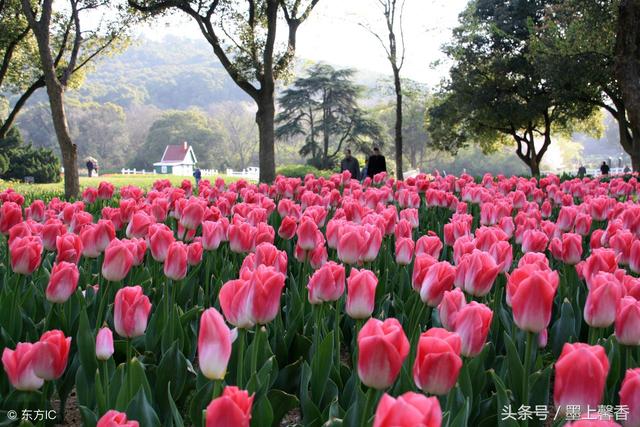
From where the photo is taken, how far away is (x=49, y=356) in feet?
4.84

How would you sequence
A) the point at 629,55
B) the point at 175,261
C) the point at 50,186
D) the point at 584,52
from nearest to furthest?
the point at 175,261
the point at 629,55
the point at 584,52
the point at 50,186

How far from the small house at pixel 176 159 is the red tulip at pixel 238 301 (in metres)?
73.2

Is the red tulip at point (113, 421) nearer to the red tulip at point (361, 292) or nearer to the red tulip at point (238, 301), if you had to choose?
the red tulip at point (238, 301)

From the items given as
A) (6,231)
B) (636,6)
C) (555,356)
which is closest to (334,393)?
(555,356)

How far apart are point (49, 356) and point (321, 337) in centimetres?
99

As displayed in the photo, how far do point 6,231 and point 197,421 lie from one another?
2240 millimetres

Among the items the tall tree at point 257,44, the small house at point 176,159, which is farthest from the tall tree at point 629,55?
the small house at point 176,159

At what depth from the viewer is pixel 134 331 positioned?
1740 mm

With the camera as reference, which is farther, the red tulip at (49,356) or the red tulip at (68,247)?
the red tulip at (68,247)

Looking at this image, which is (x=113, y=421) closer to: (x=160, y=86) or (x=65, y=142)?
(x=65, y=142)

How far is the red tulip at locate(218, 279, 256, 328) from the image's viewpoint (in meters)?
1.54

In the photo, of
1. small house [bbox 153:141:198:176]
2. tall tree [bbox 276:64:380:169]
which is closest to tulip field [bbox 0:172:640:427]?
tall tree [bbox 276:64:380:169]

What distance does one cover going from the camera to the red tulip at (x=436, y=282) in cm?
189

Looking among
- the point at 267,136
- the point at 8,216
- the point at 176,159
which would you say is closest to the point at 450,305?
the point at 8,216
